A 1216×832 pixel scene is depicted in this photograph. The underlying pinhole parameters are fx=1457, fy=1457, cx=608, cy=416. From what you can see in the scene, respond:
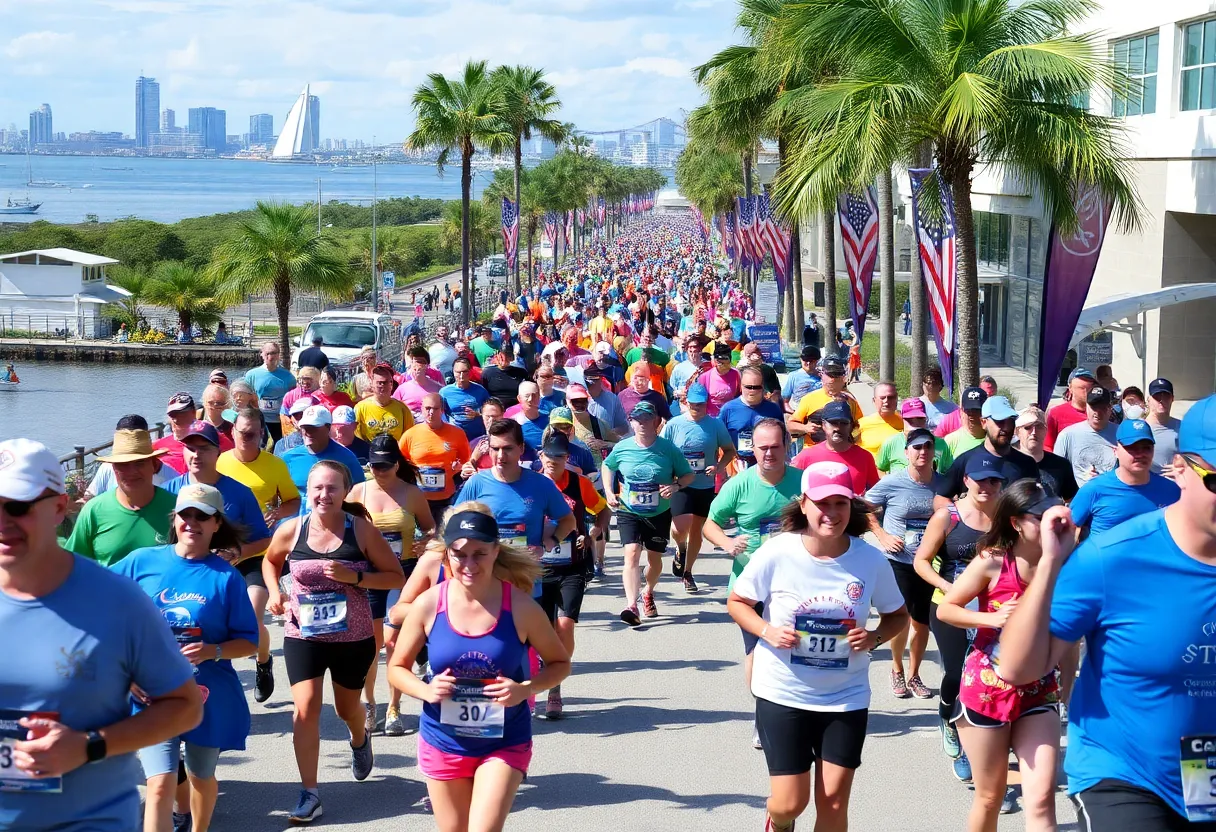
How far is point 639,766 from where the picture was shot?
791 cm

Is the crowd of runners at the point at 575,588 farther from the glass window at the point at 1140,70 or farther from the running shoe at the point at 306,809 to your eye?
the glass window at the point at 1140,70

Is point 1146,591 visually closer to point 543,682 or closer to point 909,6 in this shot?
point 543,682

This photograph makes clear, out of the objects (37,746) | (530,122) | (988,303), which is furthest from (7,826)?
(530,122)

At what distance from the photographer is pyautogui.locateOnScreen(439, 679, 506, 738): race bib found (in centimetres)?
519

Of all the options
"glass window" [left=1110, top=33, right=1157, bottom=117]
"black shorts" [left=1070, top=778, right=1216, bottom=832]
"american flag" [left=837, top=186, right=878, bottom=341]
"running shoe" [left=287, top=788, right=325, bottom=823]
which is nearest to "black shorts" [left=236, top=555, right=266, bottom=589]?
"running shoe" [left=287, top=788, right=325, bottom=823]

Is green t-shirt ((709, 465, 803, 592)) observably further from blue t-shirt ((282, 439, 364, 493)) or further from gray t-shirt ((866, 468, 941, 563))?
blue t-shirt ((282, 439, 364, 493))

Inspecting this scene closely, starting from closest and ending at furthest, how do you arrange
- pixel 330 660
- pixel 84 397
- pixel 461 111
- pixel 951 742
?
pixel 330 660, pixel 951 742, pixel 461 111, pixel 84 397

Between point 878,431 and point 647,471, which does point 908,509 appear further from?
point 647,471

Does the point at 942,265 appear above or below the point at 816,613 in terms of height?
above

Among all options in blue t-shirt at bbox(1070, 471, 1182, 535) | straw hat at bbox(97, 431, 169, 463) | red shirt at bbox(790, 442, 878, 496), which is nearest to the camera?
straw hat at bbox(97, 431, 169, 463)

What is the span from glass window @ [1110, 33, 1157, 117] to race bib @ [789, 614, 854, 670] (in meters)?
21.3

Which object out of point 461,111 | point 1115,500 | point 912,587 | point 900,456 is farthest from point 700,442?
point 461,111

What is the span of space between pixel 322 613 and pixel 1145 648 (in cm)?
438

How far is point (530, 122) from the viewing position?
2031 inches
